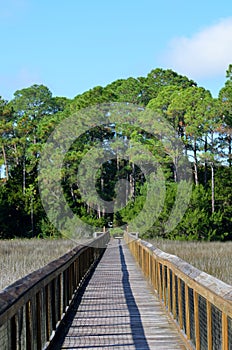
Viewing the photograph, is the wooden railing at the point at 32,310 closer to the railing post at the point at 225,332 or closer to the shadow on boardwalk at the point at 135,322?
the shadow on boardwalk at the point at 135,322

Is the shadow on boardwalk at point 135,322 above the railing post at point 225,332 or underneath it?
underneath

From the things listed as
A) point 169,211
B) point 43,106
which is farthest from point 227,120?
point 43,106

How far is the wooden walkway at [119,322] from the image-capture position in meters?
6.11

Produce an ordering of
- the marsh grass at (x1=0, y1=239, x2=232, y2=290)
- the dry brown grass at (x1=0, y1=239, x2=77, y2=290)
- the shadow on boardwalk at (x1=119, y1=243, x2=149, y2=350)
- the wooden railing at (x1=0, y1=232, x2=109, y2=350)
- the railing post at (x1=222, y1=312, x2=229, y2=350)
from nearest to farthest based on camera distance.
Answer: the wooden railing at (x1=0, y1=232, x2=109, y2=350)
the railing post at (x1=222, y1=312, x2=229, y2=350)
the shadow on boardwalk at (x1=119, y1=243, x2=149, y2=350)
the dry brown grass at (x1=0, y1=239, x2=77, y2=290)
the marsh grass at (x1=0, y1=239, x2=232, y2=290)

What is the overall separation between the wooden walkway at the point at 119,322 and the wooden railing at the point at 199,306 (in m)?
0.25

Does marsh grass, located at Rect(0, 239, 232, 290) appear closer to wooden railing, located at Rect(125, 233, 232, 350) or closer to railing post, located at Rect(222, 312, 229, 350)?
wooden railing, located at Rect(125, 233, 232, 350)

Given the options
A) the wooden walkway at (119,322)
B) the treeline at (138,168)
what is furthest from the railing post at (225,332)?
the treeline at (138,168)

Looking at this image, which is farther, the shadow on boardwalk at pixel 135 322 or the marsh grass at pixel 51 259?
the marsh grass at pixel 51 259

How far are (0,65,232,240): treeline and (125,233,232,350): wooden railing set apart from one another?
97.3ft

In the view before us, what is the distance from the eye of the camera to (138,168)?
5303 centimetres

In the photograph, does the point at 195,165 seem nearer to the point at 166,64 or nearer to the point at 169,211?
the point at 169,211

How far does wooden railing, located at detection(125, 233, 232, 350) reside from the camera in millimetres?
4109

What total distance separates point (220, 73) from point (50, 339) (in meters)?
45.2

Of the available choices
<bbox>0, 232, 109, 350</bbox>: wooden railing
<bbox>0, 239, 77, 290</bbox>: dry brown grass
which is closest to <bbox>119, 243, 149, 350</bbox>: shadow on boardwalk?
<bbox>0, 232, 109, 350</bbox>: wooden railing
